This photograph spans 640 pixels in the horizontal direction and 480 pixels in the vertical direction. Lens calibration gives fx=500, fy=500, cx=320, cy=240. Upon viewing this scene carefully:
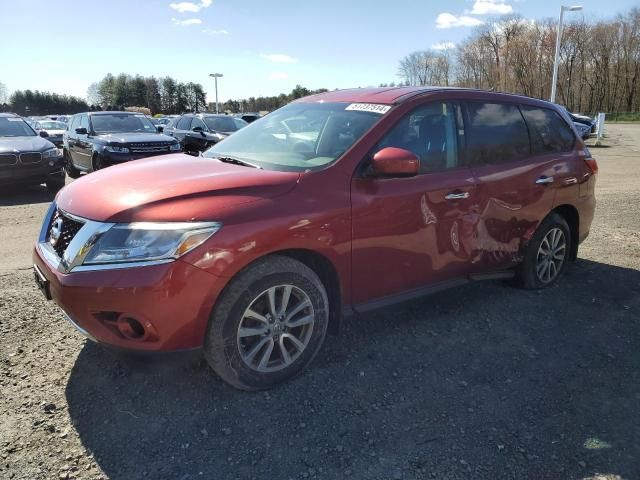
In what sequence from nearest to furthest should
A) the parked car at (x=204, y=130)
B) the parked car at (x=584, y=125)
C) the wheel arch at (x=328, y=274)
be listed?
the wheel arch at (x=328, y=274)
the parked car at (x=204, y=130)
the parked car at (x=584, y=125)

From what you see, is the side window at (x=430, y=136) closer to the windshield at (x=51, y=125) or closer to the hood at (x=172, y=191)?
the hood at (x=172, y=191)

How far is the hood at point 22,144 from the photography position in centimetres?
952

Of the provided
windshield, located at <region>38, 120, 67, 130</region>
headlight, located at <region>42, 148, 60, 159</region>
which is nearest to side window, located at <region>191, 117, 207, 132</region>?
headlight, located at <region>42, 148, 60, 159</region>

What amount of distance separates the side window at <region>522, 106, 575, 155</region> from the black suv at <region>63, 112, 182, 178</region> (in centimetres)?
828

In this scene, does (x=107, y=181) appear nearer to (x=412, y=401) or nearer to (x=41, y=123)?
(x=412, y=401)

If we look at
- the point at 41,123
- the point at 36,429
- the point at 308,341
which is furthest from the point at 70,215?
the point at 41,123

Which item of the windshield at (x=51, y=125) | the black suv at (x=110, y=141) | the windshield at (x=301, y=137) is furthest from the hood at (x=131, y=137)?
the windshield at (x=51, y=125)

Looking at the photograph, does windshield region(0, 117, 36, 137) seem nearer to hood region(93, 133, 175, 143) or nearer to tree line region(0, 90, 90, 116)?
hood region(93, 133, 175, 143)

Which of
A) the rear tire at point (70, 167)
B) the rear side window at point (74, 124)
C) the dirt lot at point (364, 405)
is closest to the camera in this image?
the dirt lot at point (364, 405)

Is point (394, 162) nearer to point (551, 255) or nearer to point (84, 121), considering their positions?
point (551, 255)

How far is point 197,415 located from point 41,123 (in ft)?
107

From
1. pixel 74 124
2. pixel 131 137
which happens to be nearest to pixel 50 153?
pixel 131 137

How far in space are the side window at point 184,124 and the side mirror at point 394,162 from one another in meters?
13.4

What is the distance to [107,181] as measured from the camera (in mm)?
3148
